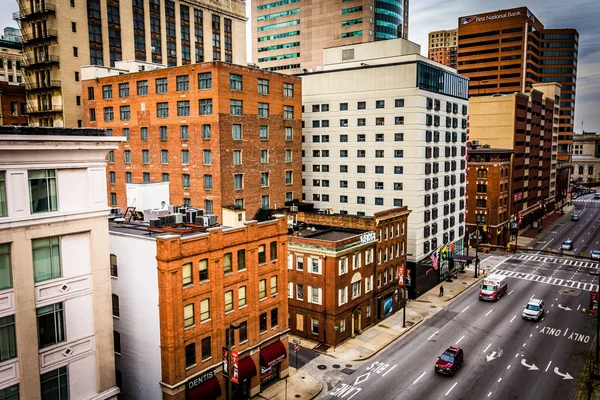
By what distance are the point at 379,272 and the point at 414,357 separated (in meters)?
12.9

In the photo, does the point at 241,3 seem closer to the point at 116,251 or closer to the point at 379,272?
the point at 379,272

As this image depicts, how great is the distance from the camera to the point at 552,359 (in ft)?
150

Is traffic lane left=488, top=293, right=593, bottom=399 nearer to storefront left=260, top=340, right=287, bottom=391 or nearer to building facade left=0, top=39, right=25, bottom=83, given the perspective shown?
storefront left=260, top=340, right=287, bottom=391

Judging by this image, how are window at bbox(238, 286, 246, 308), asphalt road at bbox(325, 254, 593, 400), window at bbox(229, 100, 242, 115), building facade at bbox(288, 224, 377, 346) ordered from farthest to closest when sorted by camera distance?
1. window at bbox(229, 100, 242, 115)
2. building facade at bbox(288, 224, 377, 346)
3. asphalt road at bbox(325, 254, 593, 400)
4. window at bbox(238, 286, 246, 308)

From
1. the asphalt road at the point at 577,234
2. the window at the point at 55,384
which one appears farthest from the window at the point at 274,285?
the asphalt road at the point at 577,234

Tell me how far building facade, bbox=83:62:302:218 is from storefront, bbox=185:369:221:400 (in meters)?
25.2

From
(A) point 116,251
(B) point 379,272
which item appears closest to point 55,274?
(A) point 116,251

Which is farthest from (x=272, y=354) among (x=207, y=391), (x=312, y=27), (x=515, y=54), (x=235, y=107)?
(x=515, y=54)

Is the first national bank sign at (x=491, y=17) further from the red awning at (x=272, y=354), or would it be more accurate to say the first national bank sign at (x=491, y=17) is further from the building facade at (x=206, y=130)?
the red awning at (x=272, y=354)

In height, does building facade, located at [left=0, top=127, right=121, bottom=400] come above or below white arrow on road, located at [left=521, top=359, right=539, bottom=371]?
above

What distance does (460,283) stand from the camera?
7438 cm

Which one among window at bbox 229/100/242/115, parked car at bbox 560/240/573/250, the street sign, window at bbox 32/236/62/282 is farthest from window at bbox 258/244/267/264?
parked car at bbox 560/240/573/250

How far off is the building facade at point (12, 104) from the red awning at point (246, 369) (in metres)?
64.0

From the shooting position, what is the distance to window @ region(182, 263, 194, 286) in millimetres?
32812
